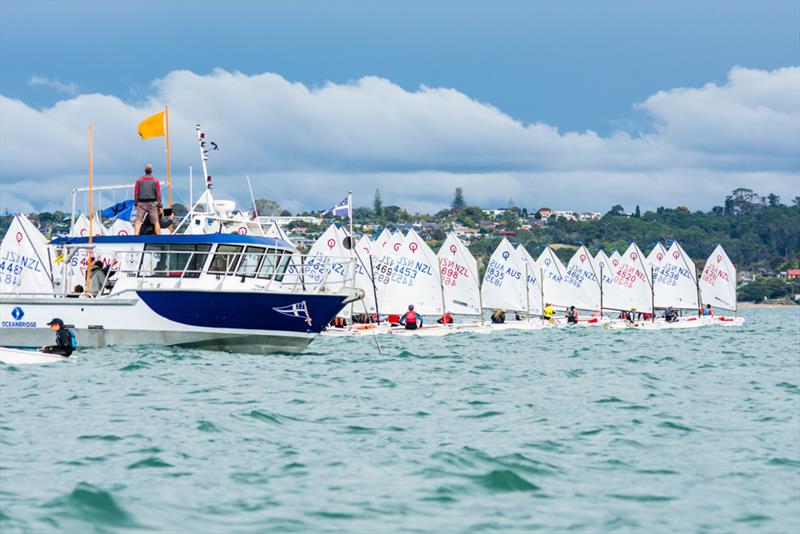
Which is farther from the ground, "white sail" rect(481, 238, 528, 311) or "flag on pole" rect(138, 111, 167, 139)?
"flag on pole" rect(138, 111, 167, 139)

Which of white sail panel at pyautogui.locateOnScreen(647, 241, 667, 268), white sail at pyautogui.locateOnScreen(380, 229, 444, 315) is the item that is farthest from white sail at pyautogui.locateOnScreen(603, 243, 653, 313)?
white sail at pyautogui.locateOnScreen(380, 229, 444, 315)

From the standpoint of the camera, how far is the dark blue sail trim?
31.6 m

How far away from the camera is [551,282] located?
74.6 metres

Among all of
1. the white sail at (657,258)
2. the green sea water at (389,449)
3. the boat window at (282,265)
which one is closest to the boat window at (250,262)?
the boat window at (282,265)

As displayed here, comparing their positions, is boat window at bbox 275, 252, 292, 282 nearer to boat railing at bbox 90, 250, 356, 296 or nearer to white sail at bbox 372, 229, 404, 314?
boat railing at bbox 90, 250, 356, 296

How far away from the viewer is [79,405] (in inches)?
806

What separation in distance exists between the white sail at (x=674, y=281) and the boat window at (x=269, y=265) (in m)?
51.0

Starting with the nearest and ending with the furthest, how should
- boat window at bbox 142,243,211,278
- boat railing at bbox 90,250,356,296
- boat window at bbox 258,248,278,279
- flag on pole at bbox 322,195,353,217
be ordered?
1. boat railing at bbox 90,250,356,296
2. boat window at bbox 142,243,211,278
3. boat window at bbox 258,248,278,279
4. flag on pole at bbox 322,195,353,217

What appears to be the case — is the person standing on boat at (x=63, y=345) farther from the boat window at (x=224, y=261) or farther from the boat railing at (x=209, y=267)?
the boat window at (x=224, y=261)

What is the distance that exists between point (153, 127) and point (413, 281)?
24814 mm

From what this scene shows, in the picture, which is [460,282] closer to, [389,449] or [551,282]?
[551,282]

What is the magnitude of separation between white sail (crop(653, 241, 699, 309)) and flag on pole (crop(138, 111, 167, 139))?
51.2 meters

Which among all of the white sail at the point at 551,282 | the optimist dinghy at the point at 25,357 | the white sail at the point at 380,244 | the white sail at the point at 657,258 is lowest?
the optimist dinghy at the point at 25,357

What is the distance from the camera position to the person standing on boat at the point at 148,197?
32.9m
